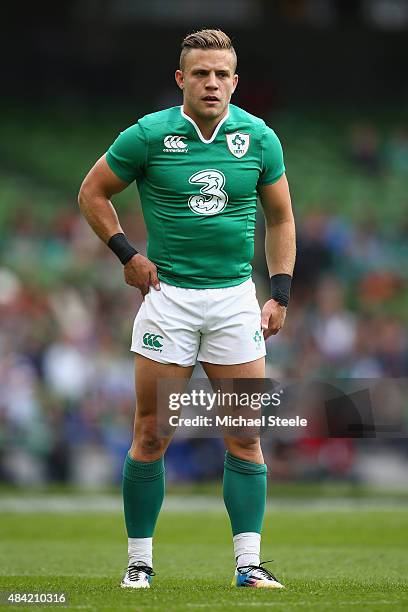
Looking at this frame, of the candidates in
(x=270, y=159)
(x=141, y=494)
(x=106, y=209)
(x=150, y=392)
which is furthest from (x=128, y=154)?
(x=141, y=494)

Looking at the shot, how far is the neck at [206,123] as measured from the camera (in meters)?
6.19

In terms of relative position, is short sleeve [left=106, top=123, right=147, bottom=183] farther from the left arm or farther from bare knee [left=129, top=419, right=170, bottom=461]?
bare knee [left=129, top=419, right=170, bottom=461]

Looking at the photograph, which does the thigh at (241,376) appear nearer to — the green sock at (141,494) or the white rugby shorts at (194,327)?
the white rugby shorts at (194,327)

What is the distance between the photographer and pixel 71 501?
45.3 ft

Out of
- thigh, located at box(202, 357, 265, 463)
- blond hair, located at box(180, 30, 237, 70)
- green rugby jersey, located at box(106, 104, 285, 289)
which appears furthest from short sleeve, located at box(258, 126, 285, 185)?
thigh, located at box(202, 357, 265, 463)

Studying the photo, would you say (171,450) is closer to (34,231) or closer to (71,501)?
(71,501)

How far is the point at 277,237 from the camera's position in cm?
650

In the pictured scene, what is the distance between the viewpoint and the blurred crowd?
1556cm

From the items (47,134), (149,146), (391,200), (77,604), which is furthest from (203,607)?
(47,134)

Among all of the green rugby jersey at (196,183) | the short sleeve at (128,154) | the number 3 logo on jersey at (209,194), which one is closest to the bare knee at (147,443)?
the green rugby jersey at (196,183)

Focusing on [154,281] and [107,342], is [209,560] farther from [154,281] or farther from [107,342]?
[107,342]

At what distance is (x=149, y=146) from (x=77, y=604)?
2115 mm

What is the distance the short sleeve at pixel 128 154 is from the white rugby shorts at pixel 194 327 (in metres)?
0.56

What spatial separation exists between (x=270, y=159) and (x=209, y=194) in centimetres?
36
